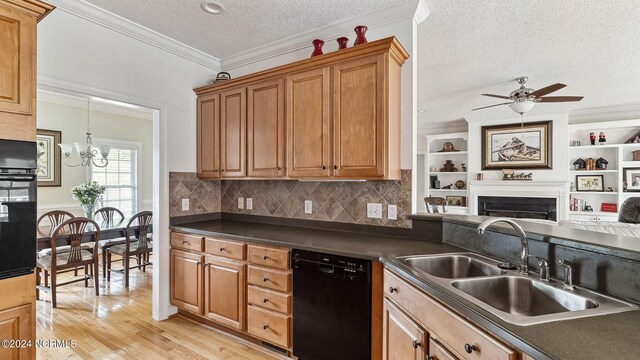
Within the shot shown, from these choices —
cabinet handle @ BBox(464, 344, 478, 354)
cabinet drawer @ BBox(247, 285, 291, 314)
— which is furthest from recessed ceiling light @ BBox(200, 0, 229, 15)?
cabinet handle @ BBox(464, 344, 478, 354)

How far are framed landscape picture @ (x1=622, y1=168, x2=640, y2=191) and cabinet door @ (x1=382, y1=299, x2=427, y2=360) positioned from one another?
638cm

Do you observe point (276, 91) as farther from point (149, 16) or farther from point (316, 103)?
point (149, 16)

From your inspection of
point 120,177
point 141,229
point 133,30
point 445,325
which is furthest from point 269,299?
point 120,177

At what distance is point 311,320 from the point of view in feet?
7.13

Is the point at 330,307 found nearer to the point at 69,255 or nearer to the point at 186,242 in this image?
the point at 186,242

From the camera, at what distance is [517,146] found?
6.15m

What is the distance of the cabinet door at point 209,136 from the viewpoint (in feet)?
10.6

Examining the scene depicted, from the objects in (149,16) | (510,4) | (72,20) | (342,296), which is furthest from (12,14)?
(510,4)

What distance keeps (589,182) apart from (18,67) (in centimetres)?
805

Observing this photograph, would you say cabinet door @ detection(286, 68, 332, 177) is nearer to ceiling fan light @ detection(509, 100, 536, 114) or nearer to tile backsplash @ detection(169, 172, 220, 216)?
tile backsplash @ detection(169, 172, 220, 216)

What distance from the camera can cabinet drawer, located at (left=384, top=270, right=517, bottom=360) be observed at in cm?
106

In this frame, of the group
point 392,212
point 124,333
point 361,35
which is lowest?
point 124,333

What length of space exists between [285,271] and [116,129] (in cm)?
513

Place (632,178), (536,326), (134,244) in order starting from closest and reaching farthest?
(536,326) → (134,244) → (632,178)
